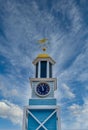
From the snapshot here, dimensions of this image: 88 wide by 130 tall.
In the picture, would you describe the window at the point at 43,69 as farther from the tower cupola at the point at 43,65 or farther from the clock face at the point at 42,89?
the clock face at the point at 42,89

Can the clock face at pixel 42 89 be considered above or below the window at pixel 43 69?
below

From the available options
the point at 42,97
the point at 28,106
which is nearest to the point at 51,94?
the point at 42,97

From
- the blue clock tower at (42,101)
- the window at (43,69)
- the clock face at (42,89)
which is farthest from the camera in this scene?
the window at (43,69)

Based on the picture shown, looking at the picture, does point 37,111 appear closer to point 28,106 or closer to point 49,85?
point 28,106

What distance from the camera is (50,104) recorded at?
1093 inches

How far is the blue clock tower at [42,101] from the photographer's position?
87.1 ft

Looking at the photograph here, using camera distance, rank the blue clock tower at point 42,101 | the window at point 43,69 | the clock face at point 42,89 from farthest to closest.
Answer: the window at point 43,69, the clock face at point 42,89, the blue clock tower at point 42,101

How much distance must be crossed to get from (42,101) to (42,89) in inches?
59.7

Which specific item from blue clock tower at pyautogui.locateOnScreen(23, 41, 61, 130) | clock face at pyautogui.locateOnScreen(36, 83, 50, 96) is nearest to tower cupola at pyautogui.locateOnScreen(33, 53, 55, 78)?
blue clock tower at pyautogui.locateOnScreen(23, 41, 61, 130)

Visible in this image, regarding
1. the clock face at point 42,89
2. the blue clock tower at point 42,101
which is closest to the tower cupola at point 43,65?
the blue clock tower at point 42,101

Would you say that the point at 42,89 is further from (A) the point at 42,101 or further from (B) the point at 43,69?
(B) the point at 43,69

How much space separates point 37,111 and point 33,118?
0.88 metres

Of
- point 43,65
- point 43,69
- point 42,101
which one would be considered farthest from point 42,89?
point 43,65

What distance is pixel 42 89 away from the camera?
28.9m
